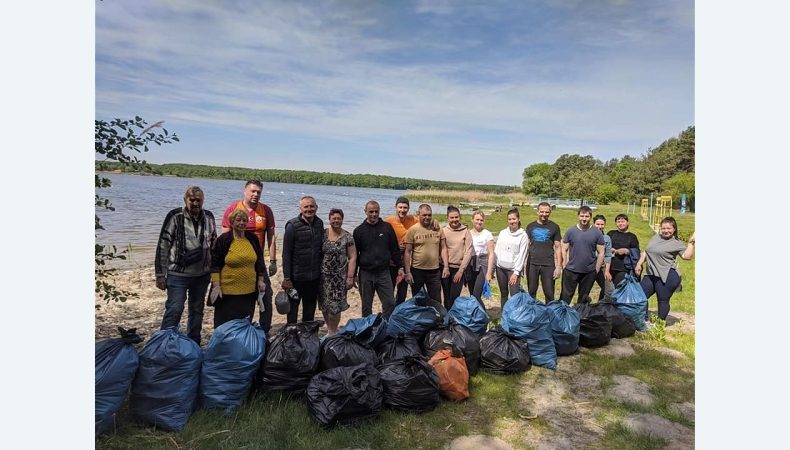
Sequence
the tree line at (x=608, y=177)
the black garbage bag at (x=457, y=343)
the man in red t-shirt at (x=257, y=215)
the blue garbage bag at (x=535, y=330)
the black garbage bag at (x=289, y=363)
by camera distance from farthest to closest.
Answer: the tree line at (x=608, y=177), the blue garbage bag at (x=535, y=330), the man in red t-shirt at (x=257, y=215), the black garbage bag at (x=457, y=343), the black garbage bag at (x=289, y=363)

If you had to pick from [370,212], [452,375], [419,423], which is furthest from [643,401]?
[370,212]

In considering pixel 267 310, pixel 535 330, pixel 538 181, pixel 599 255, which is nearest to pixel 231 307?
pixel 267 310

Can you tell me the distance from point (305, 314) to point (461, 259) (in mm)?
1770

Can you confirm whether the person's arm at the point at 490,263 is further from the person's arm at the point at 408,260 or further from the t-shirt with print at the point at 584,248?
the person's arm at the point at 408,260

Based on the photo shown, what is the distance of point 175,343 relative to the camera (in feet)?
8.56

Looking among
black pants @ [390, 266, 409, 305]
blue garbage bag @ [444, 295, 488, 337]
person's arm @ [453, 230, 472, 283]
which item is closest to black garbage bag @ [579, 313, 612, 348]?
blue garbage bag @ [444, 295, 488, 337]

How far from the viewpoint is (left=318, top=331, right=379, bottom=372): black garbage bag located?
293cm

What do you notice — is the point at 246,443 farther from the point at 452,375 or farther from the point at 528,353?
the point at 528,353

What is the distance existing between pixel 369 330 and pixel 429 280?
4.31 feet

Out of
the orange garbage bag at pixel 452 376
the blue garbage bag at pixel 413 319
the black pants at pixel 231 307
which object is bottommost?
the orange garbage bag at pixel 452 376

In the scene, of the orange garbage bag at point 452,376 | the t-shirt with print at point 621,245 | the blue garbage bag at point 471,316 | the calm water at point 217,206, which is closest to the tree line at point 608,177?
the calm water at point 217,206

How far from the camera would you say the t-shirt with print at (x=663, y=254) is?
4.76 meters

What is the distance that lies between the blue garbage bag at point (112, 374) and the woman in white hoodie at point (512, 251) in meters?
3.63

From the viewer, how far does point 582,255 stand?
4.82 m
